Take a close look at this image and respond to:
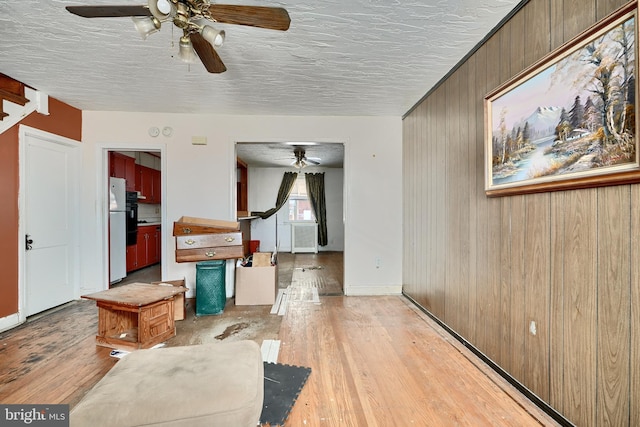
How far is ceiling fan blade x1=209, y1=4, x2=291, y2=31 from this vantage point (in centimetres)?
146

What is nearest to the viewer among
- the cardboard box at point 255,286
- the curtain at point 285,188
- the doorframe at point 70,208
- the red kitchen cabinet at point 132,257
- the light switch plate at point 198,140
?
the doorframe at point 70,208

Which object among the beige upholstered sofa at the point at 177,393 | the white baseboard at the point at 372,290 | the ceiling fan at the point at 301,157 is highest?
the ceiling fan at the point at 301,157

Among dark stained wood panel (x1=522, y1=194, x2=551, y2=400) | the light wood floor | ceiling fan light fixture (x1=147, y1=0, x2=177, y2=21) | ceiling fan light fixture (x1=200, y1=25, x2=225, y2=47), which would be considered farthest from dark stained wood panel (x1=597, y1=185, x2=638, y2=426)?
ceiling fan light fixture (x1=147, y1=0, x2=177, y2=21)

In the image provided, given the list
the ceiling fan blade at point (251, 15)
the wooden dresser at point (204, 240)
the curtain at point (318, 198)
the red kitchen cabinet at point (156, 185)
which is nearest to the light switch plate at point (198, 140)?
the wooden dresser at point (204, 240)

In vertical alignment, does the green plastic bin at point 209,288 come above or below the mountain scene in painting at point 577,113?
below

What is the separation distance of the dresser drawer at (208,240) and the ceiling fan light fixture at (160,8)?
2010 millimetres

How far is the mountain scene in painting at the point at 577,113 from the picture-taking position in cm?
115

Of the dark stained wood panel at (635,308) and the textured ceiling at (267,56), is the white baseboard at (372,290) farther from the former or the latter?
the dark stained wood panel at (635,308)

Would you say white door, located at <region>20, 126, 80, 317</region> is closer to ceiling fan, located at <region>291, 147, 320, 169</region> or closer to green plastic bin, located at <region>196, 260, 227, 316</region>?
green plastic bin, located at <region>196, 260, 227, 316</region>

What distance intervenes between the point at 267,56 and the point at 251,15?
0.79 m

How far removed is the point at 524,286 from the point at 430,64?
1.91 meters

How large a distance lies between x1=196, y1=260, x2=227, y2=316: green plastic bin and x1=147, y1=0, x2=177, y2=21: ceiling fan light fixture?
7.70ft

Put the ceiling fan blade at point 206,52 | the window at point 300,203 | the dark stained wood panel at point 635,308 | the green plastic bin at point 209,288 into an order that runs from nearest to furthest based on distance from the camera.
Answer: the dark stained wood panel at point 635,308 → the ceiling fan blade at point 206,52 → the green plastic bin at point 209,288 → the window at point 300,203

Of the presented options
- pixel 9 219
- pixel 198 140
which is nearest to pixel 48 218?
pixel 9 219
